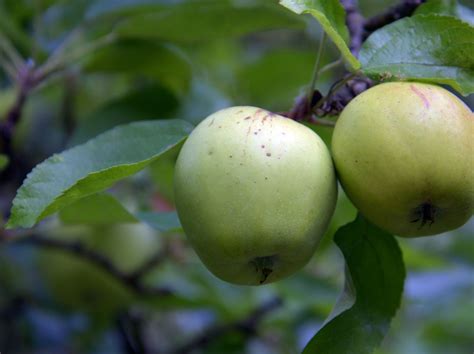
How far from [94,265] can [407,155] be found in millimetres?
980

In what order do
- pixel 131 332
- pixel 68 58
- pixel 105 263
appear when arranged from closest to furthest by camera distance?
pixel 68 58, pixel 105 263, pixel 131 332

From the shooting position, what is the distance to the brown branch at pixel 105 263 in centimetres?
162

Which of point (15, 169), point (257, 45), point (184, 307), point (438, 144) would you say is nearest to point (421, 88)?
point (438, 144)

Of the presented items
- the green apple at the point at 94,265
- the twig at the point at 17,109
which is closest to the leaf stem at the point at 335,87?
→ the twig at the point at 17,109

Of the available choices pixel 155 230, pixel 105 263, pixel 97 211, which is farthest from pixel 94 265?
pixel 97 211

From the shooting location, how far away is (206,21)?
1.39 m

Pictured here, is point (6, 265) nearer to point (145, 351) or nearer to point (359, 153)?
point (145, 351)

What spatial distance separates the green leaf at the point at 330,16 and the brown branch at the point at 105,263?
0.84 m

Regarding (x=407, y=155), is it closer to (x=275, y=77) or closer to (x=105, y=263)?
(x=105, y=263)

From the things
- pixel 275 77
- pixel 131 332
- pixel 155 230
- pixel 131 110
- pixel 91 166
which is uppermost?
pixel 91 166

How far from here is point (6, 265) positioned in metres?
1.97

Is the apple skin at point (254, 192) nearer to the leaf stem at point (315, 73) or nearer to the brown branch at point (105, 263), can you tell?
the leaf stem at point (315, 73)

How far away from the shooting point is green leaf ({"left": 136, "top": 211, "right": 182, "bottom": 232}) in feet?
3.66

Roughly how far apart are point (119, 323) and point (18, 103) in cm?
76
